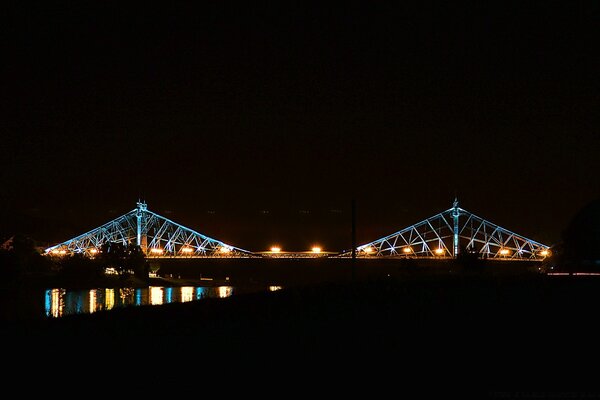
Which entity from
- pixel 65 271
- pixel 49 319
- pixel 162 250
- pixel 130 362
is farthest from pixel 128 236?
pixel 130 362

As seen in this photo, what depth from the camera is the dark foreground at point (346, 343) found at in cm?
1030

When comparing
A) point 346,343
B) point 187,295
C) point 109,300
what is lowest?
point 109,300

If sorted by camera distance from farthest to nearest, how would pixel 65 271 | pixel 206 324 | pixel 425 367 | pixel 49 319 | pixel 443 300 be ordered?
pixel 65 271 → pixel 443 300 → pixel 49 319 → pixel 206 324 → pixel 425 367

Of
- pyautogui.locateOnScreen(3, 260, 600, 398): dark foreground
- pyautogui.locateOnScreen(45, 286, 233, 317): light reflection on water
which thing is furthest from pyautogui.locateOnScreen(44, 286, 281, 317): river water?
pyautogui.locateOnScreen(3, 260, 600, 398): dark foreground

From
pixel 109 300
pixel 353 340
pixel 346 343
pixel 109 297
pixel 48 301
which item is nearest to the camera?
pixel 346 343

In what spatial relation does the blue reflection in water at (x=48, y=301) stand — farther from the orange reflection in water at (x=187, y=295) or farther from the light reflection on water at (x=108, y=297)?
the orange reflection in water at (x=187, y=295)

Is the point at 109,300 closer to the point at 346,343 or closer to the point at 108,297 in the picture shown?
the point at 108,297

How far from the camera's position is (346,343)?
13.2 metres

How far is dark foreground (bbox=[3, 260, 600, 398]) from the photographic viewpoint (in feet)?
33.8

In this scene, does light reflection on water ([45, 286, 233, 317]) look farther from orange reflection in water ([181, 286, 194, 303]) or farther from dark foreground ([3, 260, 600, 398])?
dark foreground ([3, 260, 600, 398])

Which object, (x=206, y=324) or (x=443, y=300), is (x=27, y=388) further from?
(x=443, y=300)

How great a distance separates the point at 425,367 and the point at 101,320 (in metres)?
8.29

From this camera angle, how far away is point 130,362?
1163 cm

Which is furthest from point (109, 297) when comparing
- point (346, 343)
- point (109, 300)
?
point (346, 343)
